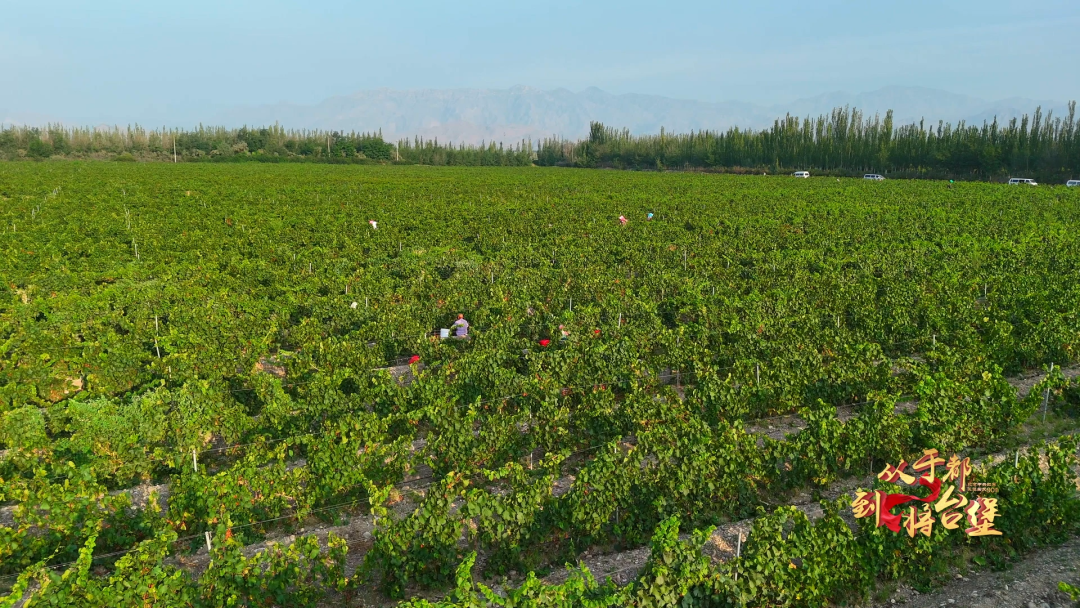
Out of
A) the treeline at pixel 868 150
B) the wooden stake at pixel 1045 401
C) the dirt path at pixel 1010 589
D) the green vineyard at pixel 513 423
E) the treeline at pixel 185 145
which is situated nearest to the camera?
the dirt path at pixel 1010 589

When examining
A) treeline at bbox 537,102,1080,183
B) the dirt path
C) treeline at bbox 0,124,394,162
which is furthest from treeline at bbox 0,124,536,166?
the dirt path

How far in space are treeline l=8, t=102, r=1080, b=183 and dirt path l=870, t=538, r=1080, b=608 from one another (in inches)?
3243

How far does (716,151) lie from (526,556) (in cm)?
11264

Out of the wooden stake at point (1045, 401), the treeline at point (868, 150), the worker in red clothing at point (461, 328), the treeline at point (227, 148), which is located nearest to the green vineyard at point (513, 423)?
the wooden stake at point (1045, 401)

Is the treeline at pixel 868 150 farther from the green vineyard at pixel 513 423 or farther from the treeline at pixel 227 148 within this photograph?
the green vineyard at pixel 513 423

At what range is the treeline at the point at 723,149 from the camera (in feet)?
261

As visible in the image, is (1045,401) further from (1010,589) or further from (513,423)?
(513,423)

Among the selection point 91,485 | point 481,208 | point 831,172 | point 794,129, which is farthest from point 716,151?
point 91,485

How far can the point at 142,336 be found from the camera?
12.8 m

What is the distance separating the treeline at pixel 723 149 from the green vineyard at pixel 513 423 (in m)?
69.4

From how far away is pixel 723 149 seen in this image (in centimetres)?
11300

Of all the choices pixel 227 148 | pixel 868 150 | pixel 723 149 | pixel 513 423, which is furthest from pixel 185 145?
pixel 513 423

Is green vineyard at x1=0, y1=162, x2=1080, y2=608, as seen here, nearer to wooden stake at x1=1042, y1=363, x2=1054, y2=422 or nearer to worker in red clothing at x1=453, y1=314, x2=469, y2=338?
wooden stake at x1=1042, y1=363, x2=1054, y2=422

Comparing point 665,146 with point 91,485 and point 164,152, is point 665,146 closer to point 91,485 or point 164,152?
point 164,152
